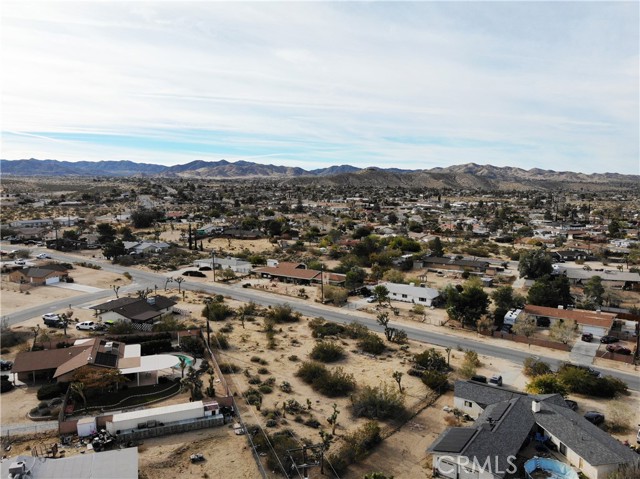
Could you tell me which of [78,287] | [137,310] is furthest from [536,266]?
[78,287]

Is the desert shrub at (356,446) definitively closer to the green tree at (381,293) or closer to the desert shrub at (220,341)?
the desert shrub at (220,341)

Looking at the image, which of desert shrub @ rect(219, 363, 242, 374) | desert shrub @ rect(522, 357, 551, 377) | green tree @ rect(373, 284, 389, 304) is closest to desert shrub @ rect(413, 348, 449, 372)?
desert shrub @ rect(522, 357, 551, 377)

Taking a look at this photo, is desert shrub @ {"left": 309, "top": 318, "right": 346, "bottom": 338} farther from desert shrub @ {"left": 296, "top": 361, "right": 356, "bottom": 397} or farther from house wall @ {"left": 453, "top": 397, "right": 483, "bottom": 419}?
house wall @ {"left": 453, "top": 397, "right": 483, "bottom": 419}

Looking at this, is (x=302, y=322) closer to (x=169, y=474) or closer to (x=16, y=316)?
(x=169, y=474)

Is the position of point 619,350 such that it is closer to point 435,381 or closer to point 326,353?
point 435,381

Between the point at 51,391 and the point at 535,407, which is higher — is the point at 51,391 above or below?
below

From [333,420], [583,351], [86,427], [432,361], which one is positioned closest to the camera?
[86,427]
